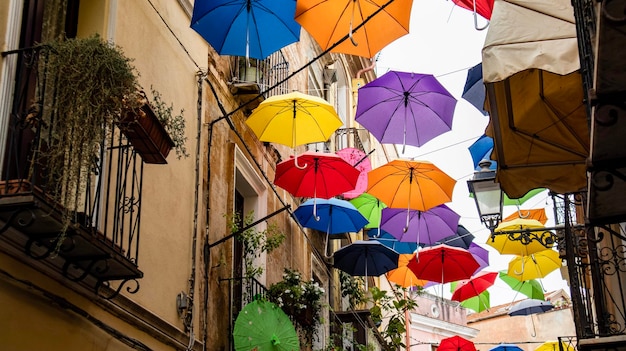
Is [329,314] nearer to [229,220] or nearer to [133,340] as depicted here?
[229,220]

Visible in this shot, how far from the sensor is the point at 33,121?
662cm

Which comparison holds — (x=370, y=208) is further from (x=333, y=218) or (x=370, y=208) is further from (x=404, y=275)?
(x=333, y=218)

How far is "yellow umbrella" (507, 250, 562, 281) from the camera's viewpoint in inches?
744

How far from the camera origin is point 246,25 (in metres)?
10.8

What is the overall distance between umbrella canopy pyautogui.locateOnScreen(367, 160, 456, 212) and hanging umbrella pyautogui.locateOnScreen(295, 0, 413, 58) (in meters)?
3.41

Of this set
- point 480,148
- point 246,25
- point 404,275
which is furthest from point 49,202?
point 404,275

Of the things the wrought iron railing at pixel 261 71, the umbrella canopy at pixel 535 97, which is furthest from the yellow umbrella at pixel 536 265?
the umbrella canopy at pixel 535 97

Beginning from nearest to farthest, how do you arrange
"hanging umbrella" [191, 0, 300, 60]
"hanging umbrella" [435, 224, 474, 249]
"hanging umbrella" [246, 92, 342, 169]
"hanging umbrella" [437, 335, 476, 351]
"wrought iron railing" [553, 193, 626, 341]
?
"wrought iron railing" [553, 193, 626, 341], "hanging umbrella" [191, 0, 300, 60], "hanging umbrella" [246, 92, 342, 169], "hanging umbrella" [435, 224, 474, 249], "hanging umbrella" [437, 335, 476, 351]

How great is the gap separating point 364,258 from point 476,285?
17.3 ft

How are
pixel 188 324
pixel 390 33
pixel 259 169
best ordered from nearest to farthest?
pixel 188 324, pixel 390 33, pixel 259 169

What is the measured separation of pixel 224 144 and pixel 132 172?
325 centimetres

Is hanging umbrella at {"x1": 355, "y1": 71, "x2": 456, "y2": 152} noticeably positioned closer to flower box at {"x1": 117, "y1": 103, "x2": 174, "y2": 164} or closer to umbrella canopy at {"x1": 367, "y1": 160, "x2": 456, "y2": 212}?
umbrella canopy at {"x1": 367, "y1": 160, "x2": 456, "y2": 212}

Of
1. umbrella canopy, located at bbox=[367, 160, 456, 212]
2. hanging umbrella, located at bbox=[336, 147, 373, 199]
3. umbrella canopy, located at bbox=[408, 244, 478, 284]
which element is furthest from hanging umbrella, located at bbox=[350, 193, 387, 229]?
umbrella canopy, located at bbox=[367, 160, 456, 212]

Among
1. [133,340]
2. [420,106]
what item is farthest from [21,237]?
[420,106]
